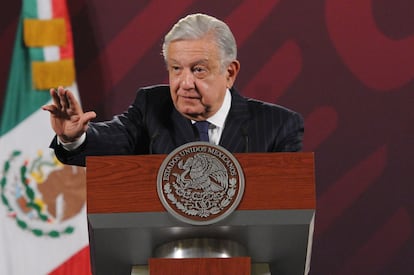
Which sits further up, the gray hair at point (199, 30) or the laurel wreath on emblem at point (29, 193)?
the gray hair at point (199, 30)

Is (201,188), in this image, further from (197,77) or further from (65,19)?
(65,19)

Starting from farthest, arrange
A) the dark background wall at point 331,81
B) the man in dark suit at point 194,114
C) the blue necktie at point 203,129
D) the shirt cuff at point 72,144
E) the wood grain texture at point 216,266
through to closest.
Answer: the dark background wall at point 331,81
the blue necktie at point 203,129
the man in dark suit at point 194,114
the shirt cuff at point 72,144
the wood grain texture at point 216,266

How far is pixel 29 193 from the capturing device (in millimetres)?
3615

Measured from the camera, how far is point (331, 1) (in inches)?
151

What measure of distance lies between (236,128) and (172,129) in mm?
174

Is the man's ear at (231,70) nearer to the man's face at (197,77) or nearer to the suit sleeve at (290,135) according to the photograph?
the man's face at (197,77)

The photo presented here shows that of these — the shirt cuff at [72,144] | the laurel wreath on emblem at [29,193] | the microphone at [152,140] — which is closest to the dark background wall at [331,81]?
the laurel wreath on emblem at [29,193]

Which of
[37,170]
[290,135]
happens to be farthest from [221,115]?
[37,170]

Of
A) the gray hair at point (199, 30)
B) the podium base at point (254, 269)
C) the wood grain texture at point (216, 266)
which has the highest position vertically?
the gray hair at point (199, 30)

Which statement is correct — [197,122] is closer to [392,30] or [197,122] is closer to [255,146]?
[255,146]

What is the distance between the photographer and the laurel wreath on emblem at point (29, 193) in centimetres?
360

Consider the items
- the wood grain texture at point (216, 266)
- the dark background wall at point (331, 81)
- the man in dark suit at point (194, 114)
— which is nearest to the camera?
the wood grain texture at point (216, 266)

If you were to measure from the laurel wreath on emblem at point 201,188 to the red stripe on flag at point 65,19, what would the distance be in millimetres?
2003

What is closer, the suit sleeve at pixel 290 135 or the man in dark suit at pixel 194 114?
the man in dark suit at pixel 194 114
